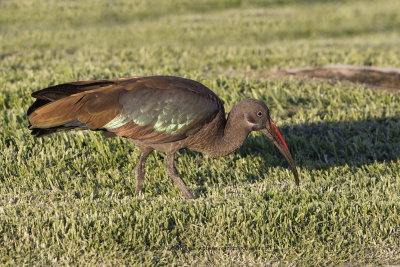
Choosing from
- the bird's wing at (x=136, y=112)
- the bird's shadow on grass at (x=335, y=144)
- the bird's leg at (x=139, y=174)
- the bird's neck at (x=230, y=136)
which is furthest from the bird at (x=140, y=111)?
the bird's shadow on grass at (x=335, y=144)

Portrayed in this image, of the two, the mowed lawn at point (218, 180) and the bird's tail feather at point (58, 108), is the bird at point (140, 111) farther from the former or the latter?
the mowed lawn at point (218, 180)

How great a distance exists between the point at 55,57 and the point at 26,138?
18.9 feet

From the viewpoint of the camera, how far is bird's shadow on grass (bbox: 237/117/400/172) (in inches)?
303

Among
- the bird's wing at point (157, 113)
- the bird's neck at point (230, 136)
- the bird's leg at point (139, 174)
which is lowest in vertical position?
the bird's leg at point (139, 174)

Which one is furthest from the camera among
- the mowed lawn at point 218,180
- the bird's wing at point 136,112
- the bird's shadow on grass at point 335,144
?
the bird's shadow on grass at point 335,144

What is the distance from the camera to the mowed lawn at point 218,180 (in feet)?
17.3

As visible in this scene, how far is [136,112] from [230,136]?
1093mm

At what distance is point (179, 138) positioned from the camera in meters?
5.88

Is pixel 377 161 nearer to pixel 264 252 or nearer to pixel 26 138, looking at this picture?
pixel 264 252

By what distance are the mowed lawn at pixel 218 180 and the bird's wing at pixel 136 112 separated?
80 centimetres

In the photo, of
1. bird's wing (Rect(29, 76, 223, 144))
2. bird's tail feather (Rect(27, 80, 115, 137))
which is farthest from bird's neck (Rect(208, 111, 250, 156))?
bird's tail feather (Rect(27, 80, 115, 137))

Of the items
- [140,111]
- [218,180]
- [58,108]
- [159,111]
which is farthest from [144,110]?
[218,180]

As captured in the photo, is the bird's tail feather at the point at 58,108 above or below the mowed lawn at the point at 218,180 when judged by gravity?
above

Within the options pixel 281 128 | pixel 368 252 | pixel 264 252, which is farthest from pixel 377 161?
pixel 264 252
